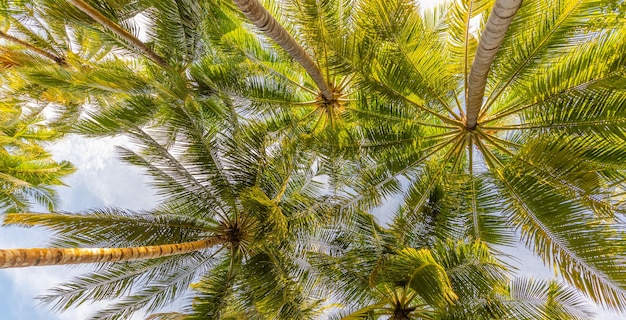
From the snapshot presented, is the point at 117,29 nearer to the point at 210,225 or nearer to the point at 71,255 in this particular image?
the point at 210,225

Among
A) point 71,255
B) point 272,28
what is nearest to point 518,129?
point 272,28

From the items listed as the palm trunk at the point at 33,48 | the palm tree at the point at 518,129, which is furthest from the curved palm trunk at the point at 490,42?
the palm trunk at the point at 33,48

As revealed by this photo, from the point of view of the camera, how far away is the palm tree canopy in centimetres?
470

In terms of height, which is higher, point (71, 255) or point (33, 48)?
point (33, 48)

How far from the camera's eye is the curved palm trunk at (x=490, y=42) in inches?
113

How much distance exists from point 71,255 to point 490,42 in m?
4.48

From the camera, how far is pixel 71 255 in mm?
4094

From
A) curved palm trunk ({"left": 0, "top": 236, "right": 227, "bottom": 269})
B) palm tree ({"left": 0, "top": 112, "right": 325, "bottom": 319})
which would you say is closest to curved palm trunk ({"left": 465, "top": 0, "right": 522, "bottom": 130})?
palm tree ({"left": 0, "top": 112, "right": 325, "bottom": 319})

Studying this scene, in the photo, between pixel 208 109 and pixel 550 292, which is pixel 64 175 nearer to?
pixel 208 109

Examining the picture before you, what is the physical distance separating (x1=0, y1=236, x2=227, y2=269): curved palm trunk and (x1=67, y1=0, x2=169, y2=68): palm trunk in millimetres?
3567

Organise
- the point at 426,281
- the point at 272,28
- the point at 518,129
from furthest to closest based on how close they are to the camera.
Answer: the point at 518,129, the point at 272,28, the point at 426,281

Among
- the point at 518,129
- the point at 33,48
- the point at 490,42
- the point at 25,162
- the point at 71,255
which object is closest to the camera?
the point at 490,42

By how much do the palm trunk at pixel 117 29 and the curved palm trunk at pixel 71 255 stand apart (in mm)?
3567

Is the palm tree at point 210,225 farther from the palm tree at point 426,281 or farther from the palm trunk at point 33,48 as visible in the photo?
the palm trunk at point 33,48
